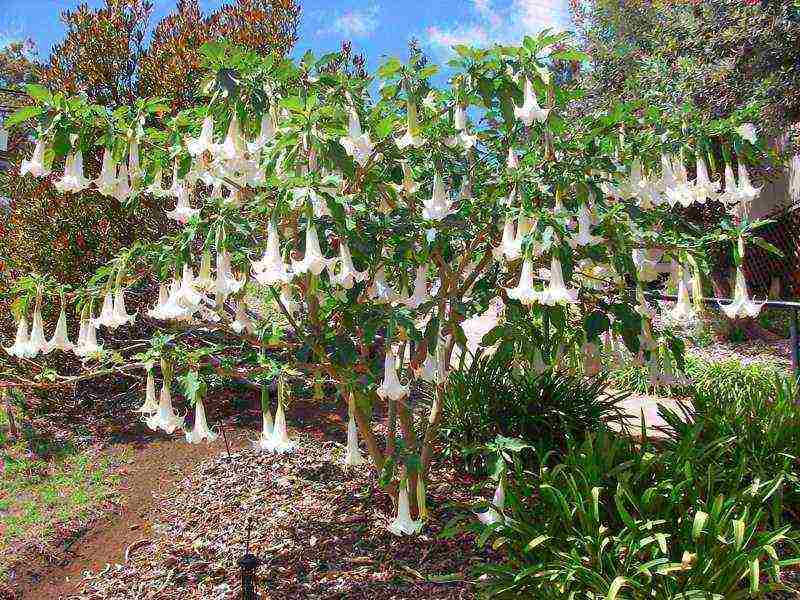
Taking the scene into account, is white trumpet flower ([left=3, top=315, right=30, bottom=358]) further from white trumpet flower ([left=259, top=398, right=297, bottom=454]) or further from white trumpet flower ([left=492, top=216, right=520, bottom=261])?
white trumpet flower ([left=492, top=216, right=520, bottom=261])

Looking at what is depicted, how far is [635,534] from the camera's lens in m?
2.53

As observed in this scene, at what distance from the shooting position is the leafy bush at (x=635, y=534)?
2.40 meters

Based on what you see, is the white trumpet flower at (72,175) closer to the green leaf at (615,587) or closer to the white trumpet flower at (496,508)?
the white trumpet flower at (496,508)

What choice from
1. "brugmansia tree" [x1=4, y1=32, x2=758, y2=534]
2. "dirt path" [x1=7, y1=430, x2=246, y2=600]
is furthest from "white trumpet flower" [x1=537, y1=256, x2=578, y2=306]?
"dirt path" [x1=7, y1=430, x2=246, y2=600]

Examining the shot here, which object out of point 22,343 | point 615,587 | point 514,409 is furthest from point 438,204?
point 514,409

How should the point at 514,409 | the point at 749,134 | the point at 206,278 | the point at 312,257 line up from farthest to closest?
the point at 514,409 < the point at 749,134 < the point at 206,278 < the point at 312,257

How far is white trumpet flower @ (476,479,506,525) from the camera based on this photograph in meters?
2.70

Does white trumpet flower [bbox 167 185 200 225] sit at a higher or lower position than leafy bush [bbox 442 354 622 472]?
higher

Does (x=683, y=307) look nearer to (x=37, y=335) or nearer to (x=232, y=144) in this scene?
(x=232, y=144)

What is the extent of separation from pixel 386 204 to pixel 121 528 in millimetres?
2363

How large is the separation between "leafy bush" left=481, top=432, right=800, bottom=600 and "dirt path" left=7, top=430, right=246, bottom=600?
1.98 meters

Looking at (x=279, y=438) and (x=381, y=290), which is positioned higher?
(x=381, y=290)

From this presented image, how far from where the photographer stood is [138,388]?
5.38 m

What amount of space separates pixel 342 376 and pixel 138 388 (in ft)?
11.1
